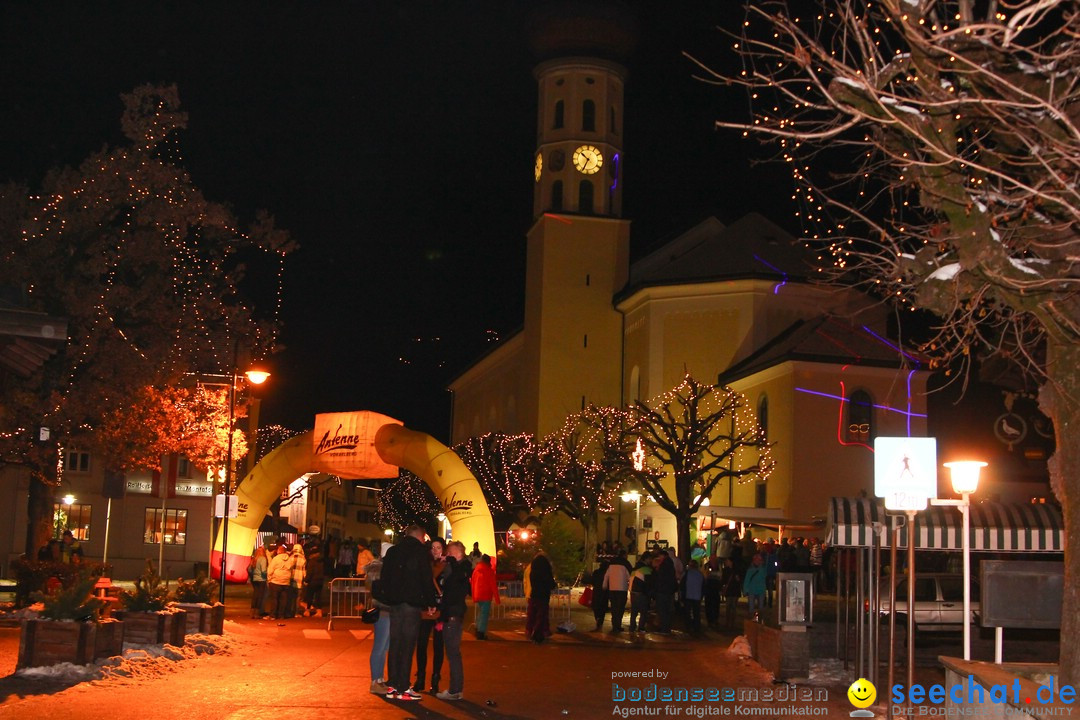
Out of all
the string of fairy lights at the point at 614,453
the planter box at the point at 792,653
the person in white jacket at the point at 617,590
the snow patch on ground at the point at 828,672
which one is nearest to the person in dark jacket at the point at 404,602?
the planter box at the point at 792,653

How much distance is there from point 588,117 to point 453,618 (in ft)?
152

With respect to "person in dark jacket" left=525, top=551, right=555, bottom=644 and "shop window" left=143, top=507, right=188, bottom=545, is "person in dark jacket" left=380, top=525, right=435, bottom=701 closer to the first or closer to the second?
"person in dark jacket" left=525, top=551, right=555, bottom=644

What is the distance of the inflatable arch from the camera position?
88.7 ft

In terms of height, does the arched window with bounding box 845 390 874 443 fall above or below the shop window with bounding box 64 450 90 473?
above

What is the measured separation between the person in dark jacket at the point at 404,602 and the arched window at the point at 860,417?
102ft

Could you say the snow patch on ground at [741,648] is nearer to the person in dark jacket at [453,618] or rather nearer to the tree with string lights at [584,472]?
the person in dark jacket at [453,618]

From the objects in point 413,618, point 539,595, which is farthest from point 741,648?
point 413,618

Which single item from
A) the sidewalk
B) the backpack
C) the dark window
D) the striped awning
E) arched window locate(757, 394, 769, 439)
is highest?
arched window locate(757, 394, 769, 439)

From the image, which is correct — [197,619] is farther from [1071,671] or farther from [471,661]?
[1071,671]

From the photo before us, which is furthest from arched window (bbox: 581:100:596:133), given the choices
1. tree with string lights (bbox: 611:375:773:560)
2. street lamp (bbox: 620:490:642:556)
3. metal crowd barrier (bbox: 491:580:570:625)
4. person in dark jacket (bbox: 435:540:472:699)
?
person in dark jacket (bbox: 435:540:472:699)

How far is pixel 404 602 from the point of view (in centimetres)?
1295

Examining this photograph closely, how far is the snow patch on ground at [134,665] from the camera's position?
12883mm

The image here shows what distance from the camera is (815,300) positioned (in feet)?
160

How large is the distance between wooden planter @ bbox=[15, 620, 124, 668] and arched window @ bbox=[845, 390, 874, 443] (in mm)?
32746
